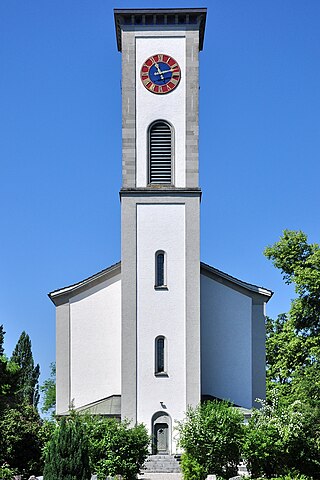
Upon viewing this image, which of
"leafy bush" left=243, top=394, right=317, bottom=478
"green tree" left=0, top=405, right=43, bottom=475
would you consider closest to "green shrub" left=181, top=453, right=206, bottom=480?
"leafy bush" left=243, top=394, right=317, bottom=478

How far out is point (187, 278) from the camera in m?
41.6

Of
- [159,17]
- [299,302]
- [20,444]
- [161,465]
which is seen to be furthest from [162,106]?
[20,444]

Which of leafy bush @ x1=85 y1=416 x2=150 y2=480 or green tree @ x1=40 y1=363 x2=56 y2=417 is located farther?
green tree @ x1=40 y1=363 x2=56 y2=417

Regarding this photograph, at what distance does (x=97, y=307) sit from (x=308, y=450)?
14235mm

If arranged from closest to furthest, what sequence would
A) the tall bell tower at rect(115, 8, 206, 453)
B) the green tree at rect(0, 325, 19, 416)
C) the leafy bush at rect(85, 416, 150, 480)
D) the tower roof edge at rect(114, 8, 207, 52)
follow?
the leafy bush at rect(85, 416, 150, 480), the green tree at rect(0, 325, 19, 416), the tall bell tower at rect(115, 8, 206, 453), the tower roof edge at rect(114, 8, 207, 52)

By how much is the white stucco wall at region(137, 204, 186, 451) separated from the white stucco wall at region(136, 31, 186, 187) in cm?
181

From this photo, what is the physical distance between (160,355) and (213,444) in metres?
8.95

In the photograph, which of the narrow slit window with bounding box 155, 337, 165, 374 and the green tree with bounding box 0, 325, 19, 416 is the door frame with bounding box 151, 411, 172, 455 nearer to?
the narrow slit window with bounding box 155, 337, 165, 374

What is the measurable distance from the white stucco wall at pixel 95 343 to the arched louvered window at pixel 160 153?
214 inches

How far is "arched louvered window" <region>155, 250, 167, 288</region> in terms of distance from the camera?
137 ft

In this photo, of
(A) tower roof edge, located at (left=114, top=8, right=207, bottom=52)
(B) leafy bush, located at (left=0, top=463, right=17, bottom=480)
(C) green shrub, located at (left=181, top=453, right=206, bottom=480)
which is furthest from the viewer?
(A) tower roof edge, located at (left=114, top=8, right=207, bottom=52)

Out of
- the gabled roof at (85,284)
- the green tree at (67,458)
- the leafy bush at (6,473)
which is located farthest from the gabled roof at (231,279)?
the green tree at (67,458)

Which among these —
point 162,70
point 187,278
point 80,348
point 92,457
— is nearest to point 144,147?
point 162,70

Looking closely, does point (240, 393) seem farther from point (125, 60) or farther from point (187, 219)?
point (125, 60)
